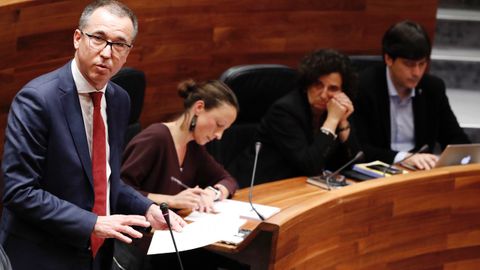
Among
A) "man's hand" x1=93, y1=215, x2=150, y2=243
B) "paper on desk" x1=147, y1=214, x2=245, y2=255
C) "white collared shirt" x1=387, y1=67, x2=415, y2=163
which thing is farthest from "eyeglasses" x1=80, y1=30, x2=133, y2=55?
"white collared shirt" x1=387, y1=67, x2=415, y2=163

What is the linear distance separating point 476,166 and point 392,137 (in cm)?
62

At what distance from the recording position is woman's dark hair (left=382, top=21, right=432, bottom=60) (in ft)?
9.39

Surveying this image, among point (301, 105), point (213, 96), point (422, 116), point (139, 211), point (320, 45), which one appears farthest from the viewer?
point (320, 45)

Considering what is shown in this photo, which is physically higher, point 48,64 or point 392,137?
point 48,64

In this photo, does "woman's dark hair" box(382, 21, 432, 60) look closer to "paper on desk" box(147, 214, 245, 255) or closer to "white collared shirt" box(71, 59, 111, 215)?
"paper on desk" box(147, 214, 245, 255)

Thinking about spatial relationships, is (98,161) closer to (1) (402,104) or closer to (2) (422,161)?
(2) (422,161)

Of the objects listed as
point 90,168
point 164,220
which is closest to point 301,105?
point 164,220

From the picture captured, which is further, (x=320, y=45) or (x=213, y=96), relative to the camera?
(x=320, y=45)

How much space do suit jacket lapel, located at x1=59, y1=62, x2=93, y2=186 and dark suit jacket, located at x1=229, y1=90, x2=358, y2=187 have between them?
1120 millimetres

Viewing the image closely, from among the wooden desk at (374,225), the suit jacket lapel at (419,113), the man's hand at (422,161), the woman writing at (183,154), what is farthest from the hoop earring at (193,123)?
the suit jacket lapel at (419,113)

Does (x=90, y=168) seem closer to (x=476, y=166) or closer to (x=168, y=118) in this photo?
(x=476, y=166)

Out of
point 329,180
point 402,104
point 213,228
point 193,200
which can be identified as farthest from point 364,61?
point 213,228

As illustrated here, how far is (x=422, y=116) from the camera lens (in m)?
3.01

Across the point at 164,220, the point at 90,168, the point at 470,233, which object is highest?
the point at 90,168
